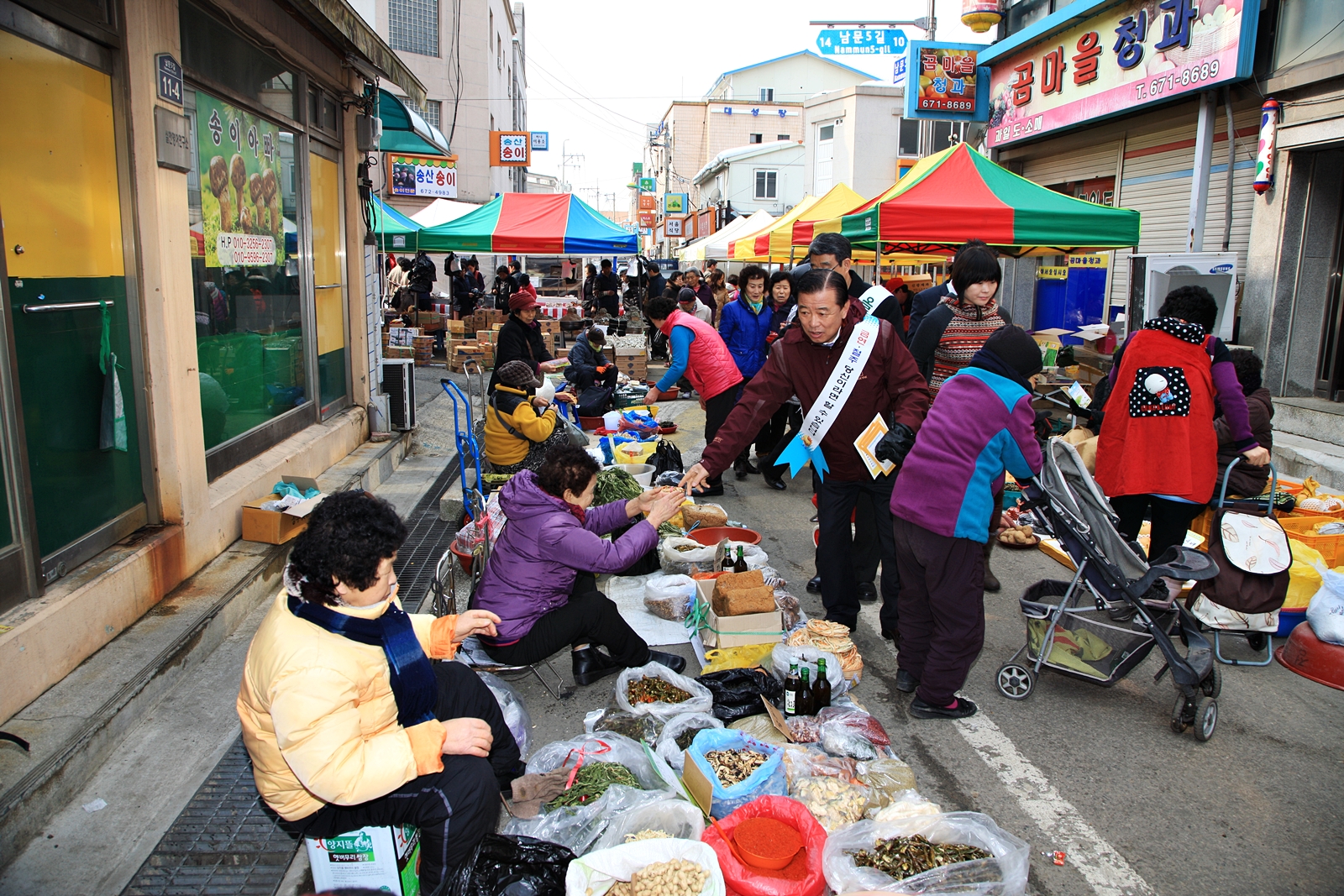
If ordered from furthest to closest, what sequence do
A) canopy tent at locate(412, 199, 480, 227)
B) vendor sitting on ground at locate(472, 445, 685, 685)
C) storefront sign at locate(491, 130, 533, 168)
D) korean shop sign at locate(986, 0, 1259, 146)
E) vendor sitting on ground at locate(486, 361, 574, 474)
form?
1. storefront sign at locate(491, 130, 533, 168)
2. canopy tent at locate(412, 199, 480, 227)
3. korean shop sign at locate(986, 0, 1259, 146)
4. vendor sitting on ground at locate(486, 361, 574, 474)
5. vendor sitting on ground at locate(472, 445, 685, 685)

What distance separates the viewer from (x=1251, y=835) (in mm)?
3141

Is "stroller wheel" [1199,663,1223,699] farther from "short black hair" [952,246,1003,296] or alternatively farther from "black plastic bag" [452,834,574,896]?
"black plastic bag" [452,834,574,896]

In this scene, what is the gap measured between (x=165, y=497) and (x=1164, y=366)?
555 centimetres

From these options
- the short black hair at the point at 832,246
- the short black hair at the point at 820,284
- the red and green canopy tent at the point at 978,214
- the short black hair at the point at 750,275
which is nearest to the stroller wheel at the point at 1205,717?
the short black hair at the point at 820,284

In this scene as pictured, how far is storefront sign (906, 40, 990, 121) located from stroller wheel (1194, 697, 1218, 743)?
13.9 m

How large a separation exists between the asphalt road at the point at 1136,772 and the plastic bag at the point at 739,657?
458mm

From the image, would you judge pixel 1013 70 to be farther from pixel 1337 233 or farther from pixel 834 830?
pixel 834 830

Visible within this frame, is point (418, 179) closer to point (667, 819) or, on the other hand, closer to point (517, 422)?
point (517, 422)

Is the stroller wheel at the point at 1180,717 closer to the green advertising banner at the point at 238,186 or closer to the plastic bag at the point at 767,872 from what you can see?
the plastic bag at the point at 767,872

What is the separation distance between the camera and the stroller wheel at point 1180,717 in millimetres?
3791

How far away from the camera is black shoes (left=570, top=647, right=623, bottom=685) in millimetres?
4320

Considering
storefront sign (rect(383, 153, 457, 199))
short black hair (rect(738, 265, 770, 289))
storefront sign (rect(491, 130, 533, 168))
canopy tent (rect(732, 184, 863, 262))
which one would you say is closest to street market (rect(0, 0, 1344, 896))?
short black hair (rect(738, 265, 770, 289))

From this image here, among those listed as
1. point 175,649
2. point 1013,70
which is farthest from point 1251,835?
point 1013,70

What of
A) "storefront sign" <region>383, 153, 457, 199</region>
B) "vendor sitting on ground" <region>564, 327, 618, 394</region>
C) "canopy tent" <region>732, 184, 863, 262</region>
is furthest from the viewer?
"storefront sign" <region>383, 153, 457, 199</region>
